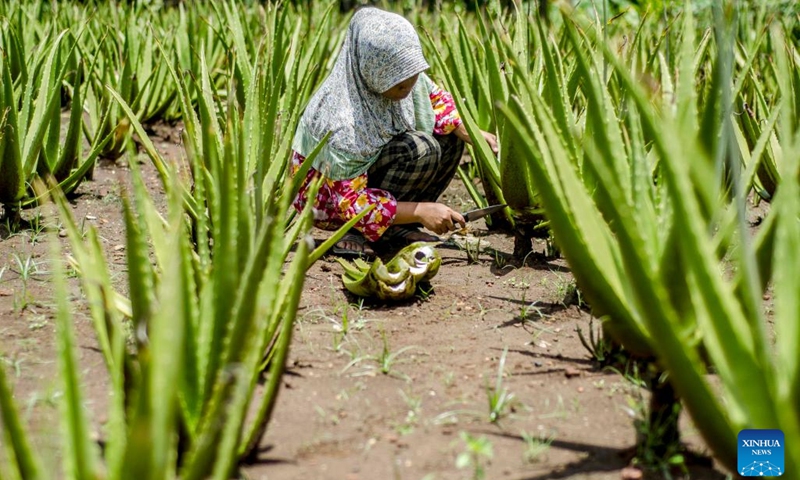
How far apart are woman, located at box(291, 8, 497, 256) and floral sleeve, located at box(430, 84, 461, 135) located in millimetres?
42

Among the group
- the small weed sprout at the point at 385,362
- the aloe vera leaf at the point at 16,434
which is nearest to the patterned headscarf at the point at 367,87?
the small weed sprout at the point at 385,362

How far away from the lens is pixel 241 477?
1.21 metres

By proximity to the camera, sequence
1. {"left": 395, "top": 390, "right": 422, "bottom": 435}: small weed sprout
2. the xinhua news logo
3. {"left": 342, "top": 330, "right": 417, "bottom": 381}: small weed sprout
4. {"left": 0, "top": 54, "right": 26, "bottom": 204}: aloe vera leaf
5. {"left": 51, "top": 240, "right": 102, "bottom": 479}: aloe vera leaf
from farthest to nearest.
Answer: {"left": 0, "top": 54, "right": 26, "bottom": 204}: aloe vera leaf < {"left": 342, "top": 330, "right": 417, "bottom": 381}: small weed sprout < {"left": 395, "top": 390, "right": 422, "bottom": 435}: small weed sprout < the xinhua news logo < {"left": 51, "top": 240, "right": 102, "bottom": 479}: aloe vera leaf

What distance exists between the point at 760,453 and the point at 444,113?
179 cm

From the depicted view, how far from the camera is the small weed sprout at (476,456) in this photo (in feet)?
3.72

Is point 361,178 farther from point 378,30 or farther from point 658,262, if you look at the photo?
point 658,262

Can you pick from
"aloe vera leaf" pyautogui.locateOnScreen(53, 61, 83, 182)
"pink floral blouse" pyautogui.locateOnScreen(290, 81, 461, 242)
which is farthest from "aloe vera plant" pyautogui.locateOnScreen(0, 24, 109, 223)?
"pink floral blouse" pyautogui.locateOnScreen(290, 81, 461, 242)

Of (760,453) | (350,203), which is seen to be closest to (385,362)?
(760,453)

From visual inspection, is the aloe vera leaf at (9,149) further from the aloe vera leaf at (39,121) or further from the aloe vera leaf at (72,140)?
the aloe vera leaf at (72,140)

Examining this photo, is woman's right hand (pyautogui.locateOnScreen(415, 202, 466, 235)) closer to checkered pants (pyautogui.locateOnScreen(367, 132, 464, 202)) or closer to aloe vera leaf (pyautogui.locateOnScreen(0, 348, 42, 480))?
checkered pants (pyautogui.locateOnScreen(367, 132, 464, 202))

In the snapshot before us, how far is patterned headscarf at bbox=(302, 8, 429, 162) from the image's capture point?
2.31 meters

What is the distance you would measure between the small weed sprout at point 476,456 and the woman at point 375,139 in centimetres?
112

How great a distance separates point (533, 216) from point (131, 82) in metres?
1.79

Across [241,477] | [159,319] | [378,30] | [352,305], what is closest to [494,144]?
[378,30]
